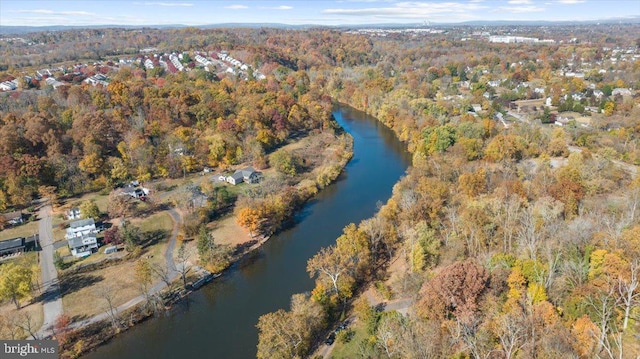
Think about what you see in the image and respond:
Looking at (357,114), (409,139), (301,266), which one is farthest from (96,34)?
(301,266)

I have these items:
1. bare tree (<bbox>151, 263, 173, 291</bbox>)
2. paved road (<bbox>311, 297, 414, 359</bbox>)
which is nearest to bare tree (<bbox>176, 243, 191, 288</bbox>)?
bare tree (<bbox>151, 263, 173, 291</bbox>)

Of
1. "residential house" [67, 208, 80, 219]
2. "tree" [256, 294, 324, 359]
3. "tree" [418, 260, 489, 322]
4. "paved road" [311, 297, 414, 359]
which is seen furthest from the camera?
"residential house" [67, 208, 80, 219]

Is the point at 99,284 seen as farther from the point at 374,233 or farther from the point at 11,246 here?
the point at 374,233

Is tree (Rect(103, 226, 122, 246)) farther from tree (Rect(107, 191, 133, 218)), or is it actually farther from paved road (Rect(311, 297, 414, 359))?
paved road (Rect(311, 297, 414, 359))

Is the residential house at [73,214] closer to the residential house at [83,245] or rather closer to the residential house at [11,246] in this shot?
the residential house at [11,246]

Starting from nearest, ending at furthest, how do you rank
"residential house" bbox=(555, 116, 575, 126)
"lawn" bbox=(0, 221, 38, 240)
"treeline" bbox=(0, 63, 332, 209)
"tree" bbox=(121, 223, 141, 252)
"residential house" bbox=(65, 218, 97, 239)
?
"tree" bbox=(121, 223, 141, 252) < "residential house" bbox=(65, 218, 97, 239) < "lawn" bbox=(0, 221, 38, 240) < "treeline" bbox=(0, 63, 332, 209) < "residential house" bbox=(555, 116, 575, 126)

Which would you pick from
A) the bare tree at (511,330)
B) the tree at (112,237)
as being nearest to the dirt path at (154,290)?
the tree at (112,237)

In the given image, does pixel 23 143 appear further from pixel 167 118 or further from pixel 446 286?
pixel 446 286
